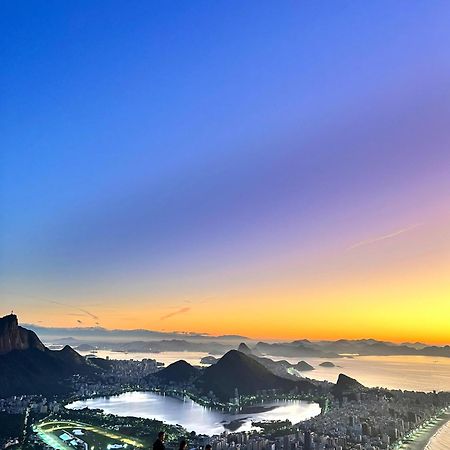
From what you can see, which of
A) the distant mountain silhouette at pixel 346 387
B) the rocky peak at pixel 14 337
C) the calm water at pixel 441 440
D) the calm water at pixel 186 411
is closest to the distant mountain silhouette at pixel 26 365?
the rocky peak at pixel 14 337

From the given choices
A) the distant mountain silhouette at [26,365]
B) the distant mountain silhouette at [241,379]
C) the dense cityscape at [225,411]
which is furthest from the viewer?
the distant mountain silhouette at [241,379]

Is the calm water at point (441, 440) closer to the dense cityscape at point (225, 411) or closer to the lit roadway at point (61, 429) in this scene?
the dense cityscape at point (225, 411)

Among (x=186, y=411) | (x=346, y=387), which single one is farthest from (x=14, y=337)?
(x=346, y=387)

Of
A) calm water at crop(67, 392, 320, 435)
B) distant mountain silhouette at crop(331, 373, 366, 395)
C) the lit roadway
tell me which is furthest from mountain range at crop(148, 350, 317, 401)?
the lit roadway

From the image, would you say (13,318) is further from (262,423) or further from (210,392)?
(262,423)

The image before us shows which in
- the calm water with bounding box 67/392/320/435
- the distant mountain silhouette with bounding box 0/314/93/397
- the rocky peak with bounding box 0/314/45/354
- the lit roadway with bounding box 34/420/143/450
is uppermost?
the rocky peak with bounding box 0/314/45/354

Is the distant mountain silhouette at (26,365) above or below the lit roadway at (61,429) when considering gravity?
above

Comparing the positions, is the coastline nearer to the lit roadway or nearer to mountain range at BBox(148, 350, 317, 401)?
the lit roadway
